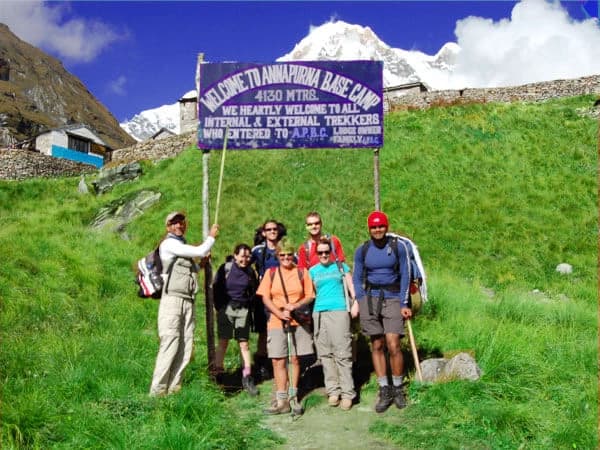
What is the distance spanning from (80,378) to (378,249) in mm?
3521

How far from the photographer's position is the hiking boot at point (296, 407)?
18.1ft

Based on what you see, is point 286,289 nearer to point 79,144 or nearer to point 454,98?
point 454,98

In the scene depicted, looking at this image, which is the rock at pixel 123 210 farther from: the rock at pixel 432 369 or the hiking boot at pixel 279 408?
the rock at pixel 432 369

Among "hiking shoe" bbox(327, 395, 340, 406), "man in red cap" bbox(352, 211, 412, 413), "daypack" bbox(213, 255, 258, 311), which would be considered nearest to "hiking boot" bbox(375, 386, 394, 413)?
"man in red cap" bbox(352, 211, 412, 413)

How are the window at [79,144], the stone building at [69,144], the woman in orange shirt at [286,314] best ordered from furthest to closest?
the window at [79,144] → the stone building at [69,144] → the woman in orange shirt at [286,314]

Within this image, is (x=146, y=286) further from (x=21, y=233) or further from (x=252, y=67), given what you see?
(x=21, y=233)

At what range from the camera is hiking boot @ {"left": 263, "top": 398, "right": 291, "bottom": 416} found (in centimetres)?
554

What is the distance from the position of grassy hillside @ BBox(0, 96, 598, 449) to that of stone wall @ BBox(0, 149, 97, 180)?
5.20 m

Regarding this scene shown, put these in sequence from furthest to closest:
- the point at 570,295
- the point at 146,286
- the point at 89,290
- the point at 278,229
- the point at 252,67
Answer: the point at 570,295 → the point at 89,290 → the point at 252,67 → the point at 278,229 → the point at 146,286

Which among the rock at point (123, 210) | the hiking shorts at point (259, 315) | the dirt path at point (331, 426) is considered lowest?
the dirt path at point (331, 426)

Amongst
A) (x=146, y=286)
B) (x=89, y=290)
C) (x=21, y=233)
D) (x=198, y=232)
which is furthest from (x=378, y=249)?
(x=21, y=233)

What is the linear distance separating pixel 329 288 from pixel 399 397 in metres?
1.36

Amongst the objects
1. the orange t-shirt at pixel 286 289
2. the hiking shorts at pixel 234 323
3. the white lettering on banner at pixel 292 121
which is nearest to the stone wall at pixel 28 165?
the white lettering on banner at pixel 292 121

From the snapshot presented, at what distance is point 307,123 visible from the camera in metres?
8.20
